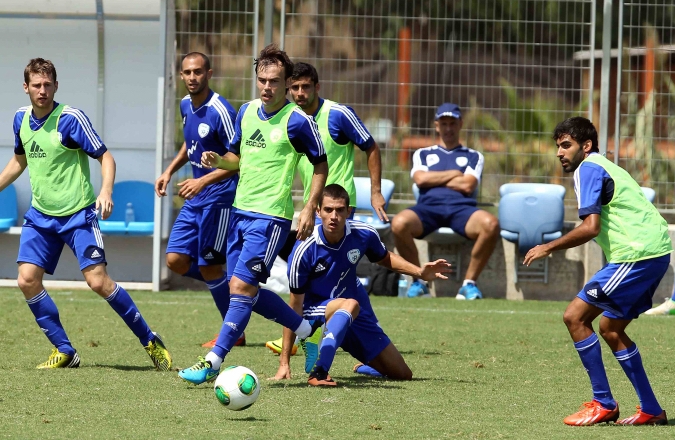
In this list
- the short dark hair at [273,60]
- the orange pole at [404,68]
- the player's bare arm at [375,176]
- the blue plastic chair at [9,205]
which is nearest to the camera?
the short dark hair at [273,60]

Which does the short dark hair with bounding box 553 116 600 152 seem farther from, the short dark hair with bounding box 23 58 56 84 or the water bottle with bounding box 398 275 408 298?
the water bottle with bounding box 398 275 408 298

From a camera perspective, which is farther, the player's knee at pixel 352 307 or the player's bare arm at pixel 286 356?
the player's bare arm at pixel 286 356

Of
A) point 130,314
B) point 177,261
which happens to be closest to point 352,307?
point 130,314

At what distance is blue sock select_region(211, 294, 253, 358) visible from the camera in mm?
6141

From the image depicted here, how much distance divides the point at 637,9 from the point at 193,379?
7.95 meters

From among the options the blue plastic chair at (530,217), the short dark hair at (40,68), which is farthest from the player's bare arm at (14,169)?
the blue plastic chair at (530,217)

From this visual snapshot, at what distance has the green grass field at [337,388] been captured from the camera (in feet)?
16.8

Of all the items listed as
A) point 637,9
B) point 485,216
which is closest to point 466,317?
point 485,216

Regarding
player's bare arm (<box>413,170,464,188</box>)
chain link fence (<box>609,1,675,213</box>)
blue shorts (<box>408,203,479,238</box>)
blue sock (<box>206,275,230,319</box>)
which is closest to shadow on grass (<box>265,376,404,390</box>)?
blue sock (<box>206,275,230,319</box>)

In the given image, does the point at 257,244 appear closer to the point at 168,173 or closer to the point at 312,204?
the point at 312,204

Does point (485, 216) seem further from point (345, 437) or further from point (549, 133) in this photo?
point (345, 437)

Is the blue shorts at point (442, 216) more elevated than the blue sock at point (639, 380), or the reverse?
the blue shorts at point (442, 216)

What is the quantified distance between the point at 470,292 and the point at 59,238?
5.57m

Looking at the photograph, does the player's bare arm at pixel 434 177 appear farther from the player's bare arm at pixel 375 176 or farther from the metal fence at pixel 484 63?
the player's bare arm at pixel 375 176
